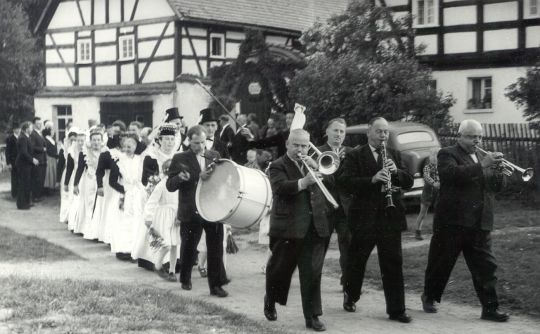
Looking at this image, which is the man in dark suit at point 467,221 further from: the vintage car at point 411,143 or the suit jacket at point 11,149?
the suit jacket at point 11,149

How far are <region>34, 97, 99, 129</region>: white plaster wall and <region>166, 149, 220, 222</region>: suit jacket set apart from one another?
2509cm

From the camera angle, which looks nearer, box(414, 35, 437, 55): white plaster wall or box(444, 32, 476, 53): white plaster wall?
box(444, 32, 476, 53): white plaster wall

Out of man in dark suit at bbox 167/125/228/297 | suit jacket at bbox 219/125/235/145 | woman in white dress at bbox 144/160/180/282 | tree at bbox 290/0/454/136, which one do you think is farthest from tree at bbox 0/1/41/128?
man in dark suit at bbox 167/125/228/297

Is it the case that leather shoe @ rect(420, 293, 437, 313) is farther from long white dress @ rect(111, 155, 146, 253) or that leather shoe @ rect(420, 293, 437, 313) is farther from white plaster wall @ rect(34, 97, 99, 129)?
white plaster wall @ rect(34, 97, 99, 129)

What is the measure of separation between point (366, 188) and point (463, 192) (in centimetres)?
95

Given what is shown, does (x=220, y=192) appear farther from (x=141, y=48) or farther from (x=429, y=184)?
(x=141, y=48)

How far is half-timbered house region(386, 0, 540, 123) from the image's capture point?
83.7 feet

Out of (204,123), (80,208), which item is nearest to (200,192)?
(204,123)

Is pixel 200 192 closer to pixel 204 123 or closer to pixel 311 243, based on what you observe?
pixel 311 243

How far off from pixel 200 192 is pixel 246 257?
13.1ft

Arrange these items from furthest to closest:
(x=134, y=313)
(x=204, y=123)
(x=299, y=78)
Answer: (x=299, y=78) < (x=204, y=123) < (x=134, y=313)

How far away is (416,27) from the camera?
27422 millimetres

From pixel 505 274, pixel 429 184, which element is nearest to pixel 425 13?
pixel 429 184

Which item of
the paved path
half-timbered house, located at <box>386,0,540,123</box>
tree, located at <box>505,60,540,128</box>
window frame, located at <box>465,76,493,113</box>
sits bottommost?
the paved path
